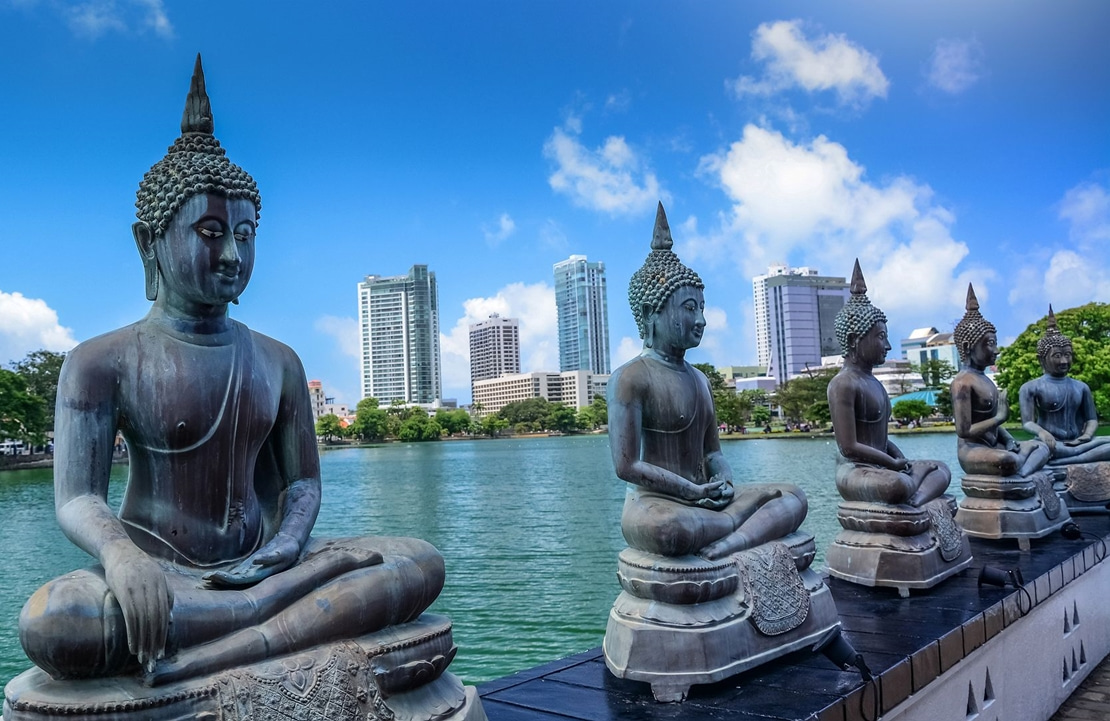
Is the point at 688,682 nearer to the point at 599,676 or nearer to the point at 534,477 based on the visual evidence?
the point at 599,676

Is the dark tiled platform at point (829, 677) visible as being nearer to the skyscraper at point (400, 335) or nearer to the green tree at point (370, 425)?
the green tree at point (370, 425)

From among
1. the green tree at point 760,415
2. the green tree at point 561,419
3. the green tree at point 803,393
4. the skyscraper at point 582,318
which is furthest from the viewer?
the skyscraper at point 582,318

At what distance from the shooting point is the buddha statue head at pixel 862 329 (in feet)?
23.2

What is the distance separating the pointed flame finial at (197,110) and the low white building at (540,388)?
101347 mm

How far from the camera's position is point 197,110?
371cm

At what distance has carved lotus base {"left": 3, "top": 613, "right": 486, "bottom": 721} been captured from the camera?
111 inches

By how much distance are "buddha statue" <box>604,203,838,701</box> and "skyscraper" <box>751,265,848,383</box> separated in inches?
3559

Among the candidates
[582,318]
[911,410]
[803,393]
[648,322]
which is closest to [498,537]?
[648,322]

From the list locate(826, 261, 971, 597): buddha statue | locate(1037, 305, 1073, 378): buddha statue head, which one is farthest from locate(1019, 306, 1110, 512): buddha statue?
locate(826, 261, 971, 597): buddha statue

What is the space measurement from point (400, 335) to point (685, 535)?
12381 centimetres

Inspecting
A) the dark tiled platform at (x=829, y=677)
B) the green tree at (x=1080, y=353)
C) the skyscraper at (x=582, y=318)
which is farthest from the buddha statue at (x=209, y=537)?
the skyscraper at (x=582, y=318)

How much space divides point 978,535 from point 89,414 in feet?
26.4

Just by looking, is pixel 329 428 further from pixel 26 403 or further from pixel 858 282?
pixel 858 282

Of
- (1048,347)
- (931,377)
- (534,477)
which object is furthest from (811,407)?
(1048,347)
